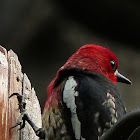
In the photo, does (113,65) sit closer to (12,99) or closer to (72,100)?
(72,100)

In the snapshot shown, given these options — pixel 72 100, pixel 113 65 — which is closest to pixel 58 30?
pixel 113 65

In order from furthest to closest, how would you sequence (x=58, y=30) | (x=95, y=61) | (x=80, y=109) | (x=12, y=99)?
(x=58, y=30) → (x=95, y=61) → (x=80, y=109) → (x=12, y=99)

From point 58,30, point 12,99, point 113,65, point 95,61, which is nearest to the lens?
point 12,99

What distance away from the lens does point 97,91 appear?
244 cm

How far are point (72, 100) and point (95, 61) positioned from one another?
0.49 metres

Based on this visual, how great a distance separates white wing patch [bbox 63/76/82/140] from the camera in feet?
7.54

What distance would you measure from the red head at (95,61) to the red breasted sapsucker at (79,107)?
0.06 m

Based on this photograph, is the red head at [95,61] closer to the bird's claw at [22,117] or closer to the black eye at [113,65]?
the black eye at [113,65]

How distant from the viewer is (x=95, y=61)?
2.77 m

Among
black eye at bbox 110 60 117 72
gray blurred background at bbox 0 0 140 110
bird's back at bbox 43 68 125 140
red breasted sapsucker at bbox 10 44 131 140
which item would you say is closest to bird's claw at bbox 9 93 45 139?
red breasted sapsucker at bbox 10 44 131 140

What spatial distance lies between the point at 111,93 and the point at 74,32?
2605mm

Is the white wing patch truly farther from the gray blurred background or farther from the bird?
the gray blurred background

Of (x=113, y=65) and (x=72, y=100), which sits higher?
(x=113, y=65)

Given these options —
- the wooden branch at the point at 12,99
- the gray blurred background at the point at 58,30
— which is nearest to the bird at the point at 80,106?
the wooden branch at the point at 12,99
